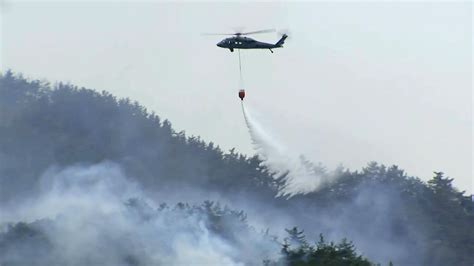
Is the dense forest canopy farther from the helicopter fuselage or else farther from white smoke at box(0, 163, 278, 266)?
the helicopter fuselage

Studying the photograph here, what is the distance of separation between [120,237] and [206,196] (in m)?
23.7

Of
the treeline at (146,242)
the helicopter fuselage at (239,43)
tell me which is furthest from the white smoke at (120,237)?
the helicopter fuselage at (239,43)

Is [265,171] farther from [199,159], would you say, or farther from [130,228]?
[130,228]

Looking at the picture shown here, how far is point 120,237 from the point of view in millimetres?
60531

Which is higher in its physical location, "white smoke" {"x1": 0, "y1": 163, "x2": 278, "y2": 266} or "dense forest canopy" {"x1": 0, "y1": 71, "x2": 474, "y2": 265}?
"dense forest canopy" {"x1": 0, "y1": 71, "x2": 474, "y2": 265}

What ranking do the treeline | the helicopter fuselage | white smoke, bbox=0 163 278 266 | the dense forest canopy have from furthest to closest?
the dense forest canopy < the helicopter fuselage < the treeline < white smoke, bbox=0 163 278 266

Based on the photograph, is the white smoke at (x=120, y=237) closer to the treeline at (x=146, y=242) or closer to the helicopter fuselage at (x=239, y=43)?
the treeline at (x=146, y=242)

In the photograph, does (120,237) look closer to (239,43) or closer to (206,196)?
(239,43)

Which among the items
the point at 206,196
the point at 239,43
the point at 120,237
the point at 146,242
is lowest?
the point at 146,242

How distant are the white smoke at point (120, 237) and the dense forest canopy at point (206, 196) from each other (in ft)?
0.53

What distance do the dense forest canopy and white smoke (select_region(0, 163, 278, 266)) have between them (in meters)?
0.16

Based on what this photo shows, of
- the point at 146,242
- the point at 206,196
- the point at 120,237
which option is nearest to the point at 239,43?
the point at 146,242

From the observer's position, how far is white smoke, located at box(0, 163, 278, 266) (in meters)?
59.1

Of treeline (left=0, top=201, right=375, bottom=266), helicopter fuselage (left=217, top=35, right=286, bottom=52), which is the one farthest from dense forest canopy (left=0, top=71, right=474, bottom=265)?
helicopter fuselage (left=217, top=35, right=286, bottom=52)
